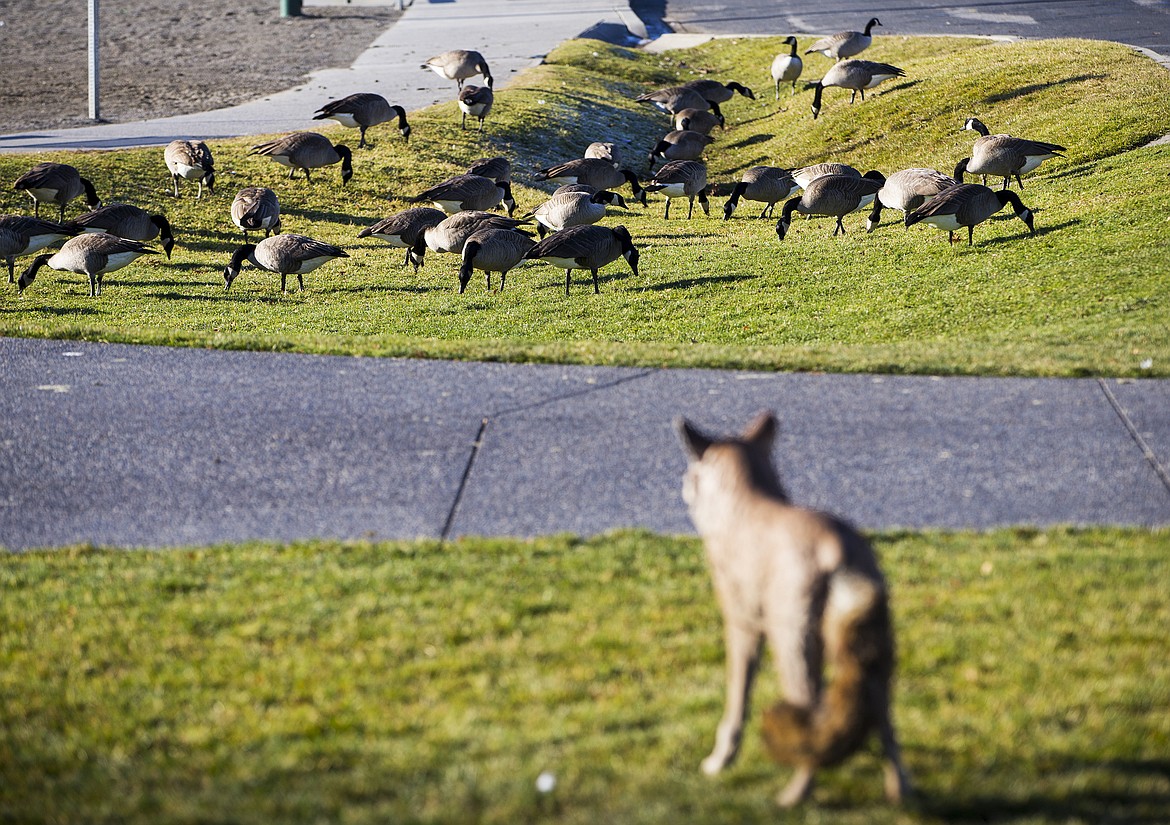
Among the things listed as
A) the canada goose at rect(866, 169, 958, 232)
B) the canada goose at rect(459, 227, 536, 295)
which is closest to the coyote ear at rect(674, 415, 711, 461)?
the canada goose at rect(459, 227, 536, 295)

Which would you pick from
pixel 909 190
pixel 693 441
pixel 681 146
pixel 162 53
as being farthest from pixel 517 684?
pixel 162 53

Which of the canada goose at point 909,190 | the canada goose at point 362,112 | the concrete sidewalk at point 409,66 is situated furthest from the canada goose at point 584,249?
the concrete sidewalk at point 409,66

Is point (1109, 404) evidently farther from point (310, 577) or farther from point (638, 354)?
point (310, 577)

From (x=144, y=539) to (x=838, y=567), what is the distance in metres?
4.98

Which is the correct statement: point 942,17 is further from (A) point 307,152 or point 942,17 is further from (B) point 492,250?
(B) point 492,250

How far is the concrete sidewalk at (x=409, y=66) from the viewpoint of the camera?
2553 centimetres

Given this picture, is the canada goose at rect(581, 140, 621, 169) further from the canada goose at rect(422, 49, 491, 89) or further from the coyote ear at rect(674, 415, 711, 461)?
the coyote ear at rect(674, 415, 711, 461)

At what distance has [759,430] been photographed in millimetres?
4059

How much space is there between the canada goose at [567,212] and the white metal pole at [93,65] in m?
14.4

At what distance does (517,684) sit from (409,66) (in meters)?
31.9

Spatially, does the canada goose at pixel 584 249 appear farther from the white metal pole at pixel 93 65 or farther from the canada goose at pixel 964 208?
the white metal pole at pixel 93 65

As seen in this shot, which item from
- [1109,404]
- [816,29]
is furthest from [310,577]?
[816,29]

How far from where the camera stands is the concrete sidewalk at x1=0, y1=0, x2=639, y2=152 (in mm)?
25531

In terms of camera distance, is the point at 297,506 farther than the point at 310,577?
Yes
